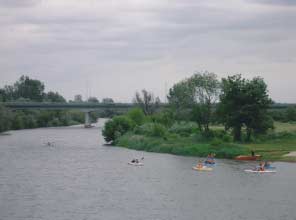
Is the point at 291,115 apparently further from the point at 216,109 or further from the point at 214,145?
the point at 214,145

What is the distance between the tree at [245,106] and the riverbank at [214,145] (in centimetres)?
295

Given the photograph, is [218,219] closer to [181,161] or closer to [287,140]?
[181,161]

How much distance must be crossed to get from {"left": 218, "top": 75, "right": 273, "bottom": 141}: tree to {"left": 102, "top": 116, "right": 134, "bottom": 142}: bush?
20813 millimetres

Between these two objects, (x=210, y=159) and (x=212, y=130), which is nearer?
(x=210, y=159)

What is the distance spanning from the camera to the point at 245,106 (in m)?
104

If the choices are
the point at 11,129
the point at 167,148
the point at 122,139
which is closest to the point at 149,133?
the point at 122,139

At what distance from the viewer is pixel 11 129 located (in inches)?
7298

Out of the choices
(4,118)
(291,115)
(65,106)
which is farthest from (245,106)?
(65,106)

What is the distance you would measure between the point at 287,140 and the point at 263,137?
4.59 metres

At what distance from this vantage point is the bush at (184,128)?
386 feet

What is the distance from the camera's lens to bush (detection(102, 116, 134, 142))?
121938mm

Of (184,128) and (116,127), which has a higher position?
(116,127)

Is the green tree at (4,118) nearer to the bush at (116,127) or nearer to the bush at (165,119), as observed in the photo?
the bush at (116,127)

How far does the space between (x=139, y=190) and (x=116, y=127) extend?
2458 inches
